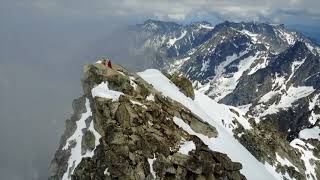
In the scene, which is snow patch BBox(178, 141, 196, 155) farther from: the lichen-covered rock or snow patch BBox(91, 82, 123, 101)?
the lichen-covered rock

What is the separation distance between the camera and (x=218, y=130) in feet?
320

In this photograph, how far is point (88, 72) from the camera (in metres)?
92.0

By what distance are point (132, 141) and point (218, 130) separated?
29989mm

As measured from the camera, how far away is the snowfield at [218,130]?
87938 millimetres

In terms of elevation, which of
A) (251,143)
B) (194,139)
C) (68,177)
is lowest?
(251,143)

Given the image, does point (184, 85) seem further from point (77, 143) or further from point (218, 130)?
point (77, 143)

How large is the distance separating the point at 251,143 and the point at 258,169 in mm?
20714

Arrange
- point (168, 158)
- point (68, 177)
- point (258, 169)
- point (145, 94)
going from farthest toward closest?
point (258, 169) → point (145, 94) → point (68, 177) → point (168, 158)

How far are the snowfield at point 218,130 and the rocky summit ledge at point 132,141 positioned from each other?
3110 millimetres

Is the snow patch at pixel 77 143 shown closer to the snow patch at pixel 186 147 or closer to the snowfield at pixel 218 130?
the snow patch at pixel 186 147

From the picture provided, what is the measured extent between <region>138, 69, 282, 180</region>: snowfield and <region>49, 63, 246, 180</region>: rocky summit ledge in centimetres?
311

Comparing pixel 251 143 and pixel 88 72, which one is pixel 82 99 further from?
pixel 251 143

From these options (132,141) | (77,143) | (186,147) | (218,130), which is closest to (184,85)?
(218,130)

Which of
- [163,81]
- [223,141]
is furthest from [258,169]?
[163,81]
